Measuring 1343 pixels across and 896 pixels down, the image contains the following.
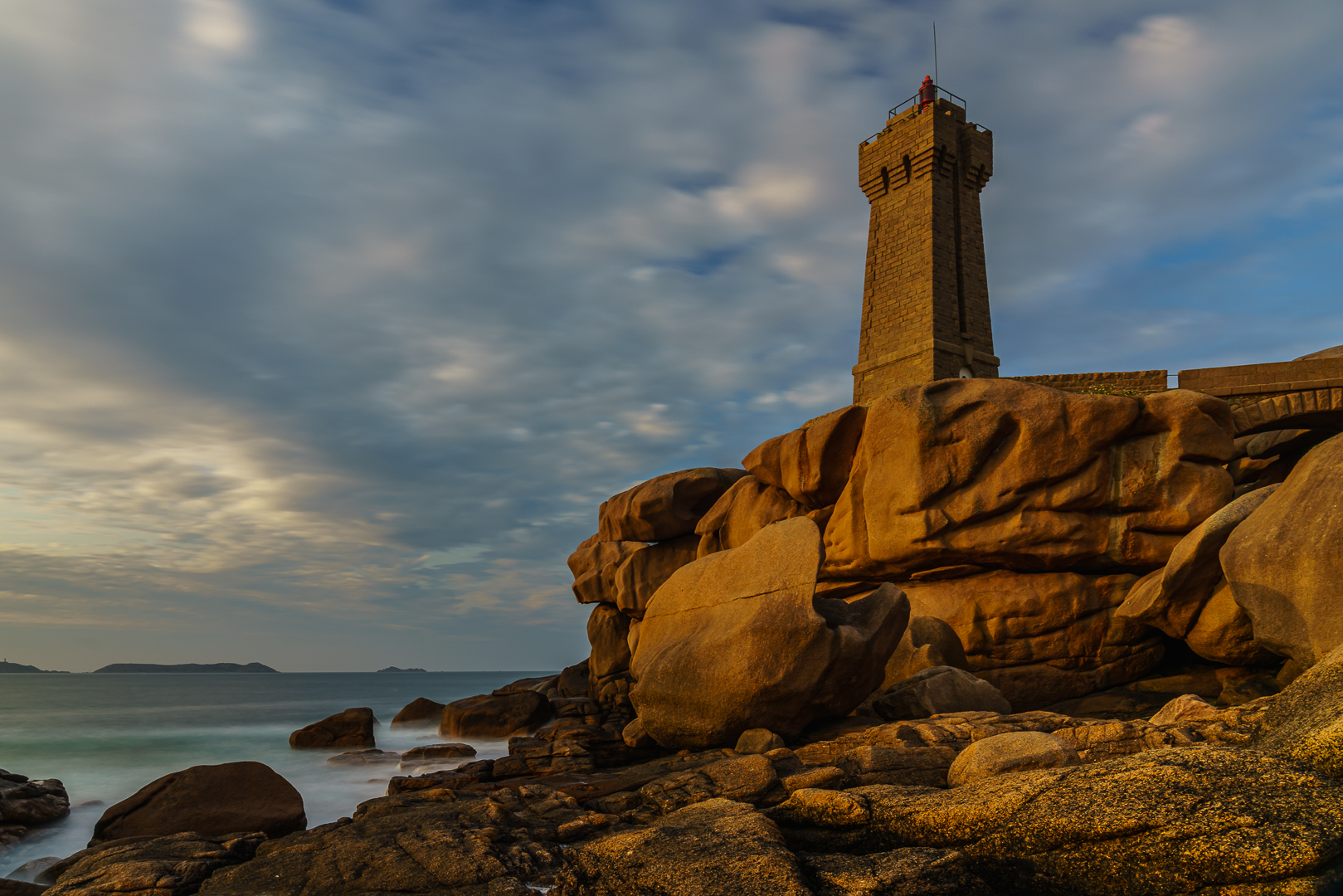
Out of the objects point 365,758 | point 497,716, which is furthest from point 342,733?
point 497,716

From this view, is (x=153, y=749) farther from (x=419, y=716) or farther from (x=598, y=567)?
(x=598, y=567)

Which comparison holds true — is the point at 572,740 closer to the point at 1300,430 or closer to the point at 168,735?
the point at 1300,430

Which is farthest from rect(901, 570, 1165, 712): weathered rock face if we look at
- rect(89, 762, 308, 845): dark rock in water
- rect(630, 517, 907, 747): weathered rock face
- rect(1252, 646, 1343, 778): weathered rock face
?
rect(89, 762, 308, 845): dark rock in water

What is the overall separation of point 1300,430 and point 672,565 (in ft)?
53.8

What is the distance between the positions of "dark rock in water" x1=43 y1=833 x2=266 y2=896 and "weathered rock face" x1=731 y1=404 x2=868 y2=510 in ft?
43.3

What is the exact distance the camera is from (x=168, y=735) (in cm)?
3447

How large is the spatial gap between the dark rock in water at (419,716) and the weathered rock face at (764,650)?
22.6 m

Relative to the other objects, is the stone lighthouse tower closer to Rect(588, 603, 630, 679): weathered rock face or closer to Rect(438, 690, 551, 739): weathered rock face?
Rect(588, 603, 630, 679): weathered rock face

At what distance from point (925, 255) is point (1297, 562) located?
19418 millimetres

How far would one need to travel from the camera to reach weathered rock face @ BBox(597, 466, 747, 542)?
24.4m

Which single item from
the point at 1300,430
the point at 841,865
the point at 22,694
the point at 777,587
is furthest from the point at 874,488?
the point at 22,694

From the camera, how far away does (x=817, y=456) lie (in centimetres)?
1788

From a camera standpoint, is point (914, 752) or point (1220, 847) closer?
point (1220, 847)

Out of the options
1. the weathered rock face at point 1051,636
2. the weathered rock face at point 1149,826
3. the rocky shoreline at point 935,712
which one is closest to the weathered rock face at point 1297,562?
the rocky shoreline at point 935,712
